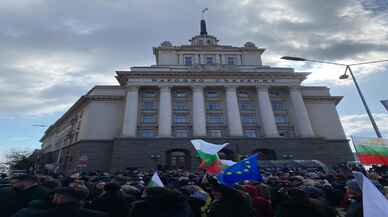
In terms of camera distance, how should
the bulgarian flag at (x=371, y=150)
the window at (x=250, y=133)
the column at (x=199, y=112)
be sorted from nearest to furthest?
the bulgarian flag at (x=371, y=150), the column at (x=199, y=112), the window at (x=250, y=133)

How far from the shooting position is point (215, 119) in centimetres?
3641

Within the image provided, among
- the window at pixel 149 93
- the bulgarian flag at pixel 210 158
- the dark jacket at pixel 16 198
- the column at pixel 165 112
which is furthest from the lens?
the window at pixel 149 93

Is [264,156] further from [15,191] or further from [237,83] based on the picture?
[15,191]

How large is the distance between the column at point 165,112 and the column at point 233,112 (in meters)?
9.52

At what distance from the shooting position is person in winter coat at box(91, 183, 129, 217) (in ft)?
12.9

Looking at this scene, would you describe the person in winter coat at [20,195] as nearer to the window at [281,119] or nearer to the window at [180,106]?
the window at [180,106]

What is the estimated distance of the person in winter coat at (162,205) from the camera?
2.90 m

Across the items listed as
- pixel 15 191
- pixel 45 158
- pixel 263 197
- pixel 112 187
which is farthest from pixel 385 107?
pixel 45 158

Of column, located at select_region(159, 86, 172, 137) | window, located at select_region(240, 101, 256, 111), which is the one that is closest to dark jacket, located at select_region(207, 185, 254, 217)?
column, located at select_region(159, 86, 172, 137)

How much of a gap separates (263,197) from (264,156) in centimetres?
3182

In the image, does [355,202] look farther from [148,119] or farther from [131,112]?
[148,119]

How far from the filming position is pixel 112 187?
4.12m

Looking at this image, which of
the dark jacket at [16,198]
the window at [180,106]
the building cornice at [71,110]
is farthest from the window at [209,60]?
the dark jacket at [16,198]

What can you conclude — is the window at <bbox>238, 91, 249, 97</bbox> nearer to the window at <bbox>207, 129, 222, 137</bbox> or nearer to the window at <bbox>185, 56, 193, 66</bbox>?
the window at <bbox>207, 129, 222, 137</bbox>
